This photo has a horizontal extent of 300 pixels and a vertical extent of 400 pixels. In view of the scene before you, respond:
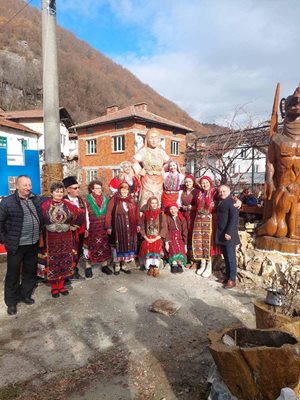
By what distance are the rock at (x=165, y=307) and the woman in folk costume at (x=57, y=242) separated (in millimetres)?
1304

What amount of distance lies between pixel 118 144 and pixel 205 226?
1926 centimetres

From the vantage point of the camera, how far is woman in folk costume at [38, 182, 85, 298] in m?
3.98

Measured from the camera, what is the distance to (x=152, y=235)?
16.1ft

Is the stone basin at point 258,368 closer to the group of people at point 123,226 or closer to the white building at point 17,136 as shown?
→ the group of people at point 123,226

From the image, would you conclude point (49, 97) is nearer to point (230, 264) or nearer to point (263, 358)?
point (230, 264)

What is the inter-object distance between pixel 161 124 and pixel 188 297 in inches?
811

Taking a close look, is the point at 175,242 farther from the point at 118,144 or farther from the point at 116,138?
the point at 116,138

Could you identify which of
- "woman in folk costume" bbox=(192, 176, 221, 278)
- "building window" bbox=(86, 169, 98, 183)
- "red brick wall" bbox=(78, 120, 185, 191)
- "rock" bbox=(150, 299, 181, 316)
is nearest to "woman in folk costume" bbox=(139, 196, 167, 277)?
"woman in folk costume" bbox=(192, 176, 221, 278)

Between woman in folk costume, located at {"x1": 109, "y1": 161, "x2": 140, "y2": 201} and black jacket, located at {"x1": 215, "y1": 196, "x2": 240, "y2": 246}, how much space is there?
1.62 m

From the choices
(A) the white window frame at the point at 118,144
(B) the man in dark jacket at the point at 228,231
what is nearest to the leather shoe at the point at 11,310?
(B) the man in dark jacket at the point at 228,231

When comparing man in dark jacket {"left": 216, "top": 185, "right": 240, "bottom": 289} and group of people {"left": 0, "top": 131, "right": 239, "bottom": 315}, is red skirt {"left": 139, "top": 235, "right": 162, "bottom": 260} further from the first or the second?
man in dark jacket {"left": 216, "top": 185, "right": 240, "bottom": 289}

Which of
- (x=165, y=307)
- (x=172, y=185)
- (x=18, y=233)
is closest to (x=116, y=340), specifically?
(x=165, y=307)

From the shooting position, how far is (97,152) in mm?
24609

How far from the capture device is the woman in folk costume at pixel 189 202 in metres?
5.18
